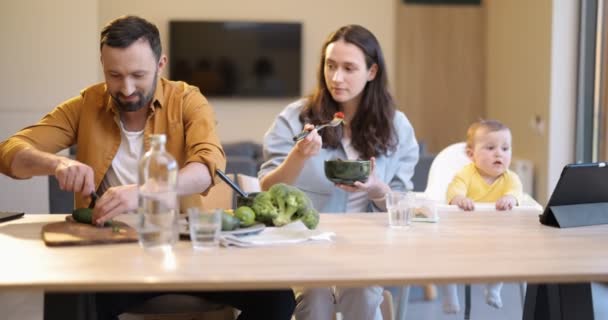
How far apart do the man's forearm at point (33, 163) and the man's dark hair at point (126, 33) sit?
0.33 meters

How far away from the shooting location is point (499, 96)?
263 inches

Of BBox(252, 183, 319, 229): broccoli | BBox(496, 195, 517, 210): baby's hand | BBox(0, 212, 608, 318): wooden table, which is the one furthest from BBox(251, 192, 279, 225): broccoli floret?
BBox(496, 195, 517, 210): baby's hand

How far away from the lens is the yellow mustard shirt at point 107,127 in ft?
7.60

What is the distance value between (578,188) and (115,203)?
46.8 inches

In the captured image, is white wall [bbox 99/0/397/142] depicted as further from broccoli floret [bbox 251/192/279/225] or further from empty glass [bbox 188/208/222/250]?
empty glass [bbox 188/208/222/250]

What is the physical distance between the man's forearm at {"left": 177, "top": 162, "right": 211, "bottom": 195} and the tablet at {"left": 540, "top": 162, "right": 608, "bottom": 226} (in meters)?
0.91

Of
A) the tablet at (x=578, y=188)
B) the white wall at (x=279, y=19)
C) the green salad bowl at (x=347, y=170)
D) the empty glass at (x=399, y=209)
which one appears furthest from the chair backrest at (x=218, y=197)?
the white wall at (x=279, y=19)

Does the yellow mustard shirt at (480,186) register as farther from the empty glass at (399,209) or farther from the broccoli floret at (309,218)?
the broccoli floret at (309,218)

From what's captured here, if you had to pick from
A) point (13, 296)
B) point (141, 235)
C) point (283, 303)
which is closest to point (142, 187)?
point (141, 235)

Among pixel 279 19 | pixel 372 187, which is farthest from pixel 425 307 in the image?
pixel 279 19

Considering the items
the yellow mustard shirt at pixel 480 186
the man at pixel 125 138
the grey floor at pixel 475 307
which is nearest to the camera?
the man at pixel 125 138

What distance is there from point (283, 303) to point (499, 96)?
16.3 ft

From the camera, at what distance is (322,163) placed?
8.86ft

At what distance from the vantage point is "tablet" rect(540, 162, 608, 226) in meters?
2.06
